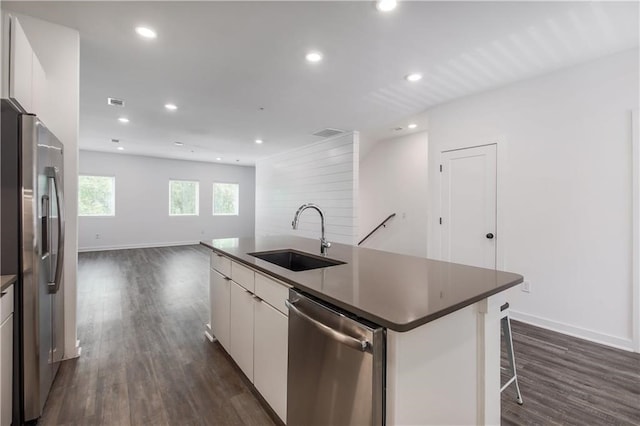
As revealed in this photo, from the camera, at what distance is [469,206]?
3752 millimetres

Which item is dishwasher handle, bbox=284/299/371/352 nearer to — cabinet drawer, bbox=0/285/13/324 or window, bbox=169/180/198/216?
cabinet drawer, bbox=0/285/13/324

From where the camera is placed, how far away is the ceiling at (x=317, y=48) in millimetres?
2129

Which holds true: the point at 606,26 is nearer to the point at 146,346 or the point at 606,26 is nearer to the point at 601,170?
the point at 601,170

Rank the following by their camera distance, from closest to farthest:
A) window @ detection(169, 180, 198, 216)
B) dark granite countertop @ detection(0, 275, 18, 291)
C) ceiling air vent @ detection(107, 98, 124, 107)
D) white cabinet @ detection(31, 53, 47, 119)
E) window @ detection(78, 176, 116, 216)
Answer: dark granite countertop @ detection(0, 275, 18, 291)
white cabinet @ detection(31, 53, 47, 119)
ceiling air vent @ detection(107, 98, 124, 107)
window @ detection(78, 176, 116, 216)
window @ detection(169, 180, 198, 216)

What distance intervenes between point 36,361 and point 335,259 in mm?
1888

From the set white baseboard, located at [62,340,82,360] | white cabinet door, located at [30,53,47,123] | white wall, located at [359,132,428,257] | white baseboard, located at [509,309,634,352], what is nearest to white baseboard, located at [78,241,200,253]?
white wall, located at [359,132,428,257]

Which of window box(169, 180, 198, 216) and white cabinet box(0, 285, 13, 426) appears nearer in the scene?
white cabinet box(0, 285, 13, 426)

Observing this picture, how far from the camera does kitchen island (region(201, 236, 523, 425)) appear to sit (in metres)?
1.06

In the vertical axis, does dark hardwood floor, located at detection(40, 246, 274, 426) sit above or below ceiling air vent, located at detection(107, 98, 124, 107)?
below

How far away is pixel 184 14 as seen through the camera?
2.16 meters

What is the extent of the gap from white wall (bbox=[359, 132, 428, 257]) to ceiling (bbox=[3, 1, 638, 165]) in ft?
5.78

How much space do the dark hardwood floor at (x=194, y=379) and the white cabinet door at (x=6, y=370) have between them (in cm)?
32

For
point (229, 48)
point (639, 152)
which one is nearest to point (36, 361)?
point (229, 48)

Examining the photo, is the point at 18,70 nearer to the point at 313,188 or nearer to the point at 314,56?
the point at 314,56
